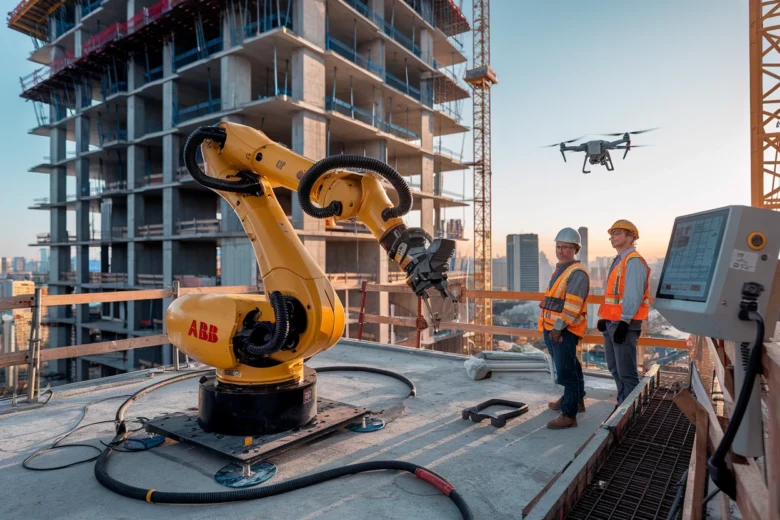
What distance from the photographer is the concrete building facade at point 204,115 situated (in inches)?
798

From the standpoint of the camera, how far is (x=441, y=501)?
3137 millimetres

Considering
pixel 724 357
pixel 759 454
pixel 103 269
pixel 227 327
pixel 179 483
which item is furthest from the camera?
pixel 103 269

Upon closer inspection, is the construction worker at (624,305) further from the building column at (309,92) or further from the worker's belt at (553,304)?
the building column at (309,92)

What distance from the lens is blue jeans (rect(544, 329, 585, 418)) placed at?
445 cm

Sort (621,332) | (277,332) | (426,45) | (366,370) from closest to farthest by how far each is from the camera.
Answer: (277,332), (621,332), (366,370), (426,45)

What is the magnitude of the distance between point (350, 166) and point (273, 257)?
1365 mm

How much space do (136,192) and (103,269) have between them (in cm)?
1001

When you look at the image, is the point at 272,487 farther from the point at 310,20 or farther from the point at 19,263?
the point at 19,263

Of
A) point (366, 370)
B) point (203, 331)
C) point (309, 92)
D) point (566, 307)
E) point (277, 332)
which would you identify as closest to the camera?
point (277, 332)

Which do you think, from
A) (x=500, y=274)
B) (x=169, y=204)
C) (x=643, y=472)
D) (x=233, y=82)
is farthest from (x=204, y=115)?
(x=500, y=274)

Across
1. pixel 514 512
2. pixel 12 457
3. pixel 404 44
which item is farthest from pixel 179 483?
pixel 404 44

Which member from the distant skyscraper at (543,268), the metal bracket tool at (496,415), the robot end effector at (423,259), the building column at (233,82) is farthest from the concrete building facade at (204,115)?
the distant skyscraper at (543,268)

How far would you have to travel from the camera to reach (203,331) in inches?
157

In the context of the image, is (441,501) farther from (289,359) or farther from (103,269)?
(103,269)
